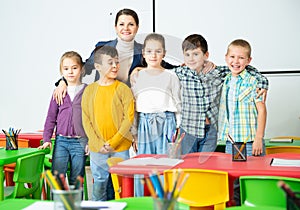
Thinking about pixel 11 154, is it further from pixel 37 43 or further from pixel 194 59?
pixel 37 43

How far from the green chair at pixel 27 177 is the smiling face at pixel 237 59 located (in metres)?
1.50

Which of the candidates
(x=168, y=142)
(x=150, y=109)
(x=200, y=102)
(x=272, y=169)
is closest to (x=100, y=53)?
(x=150, y=109)

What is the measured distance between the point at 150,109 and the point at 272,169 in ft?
2.57

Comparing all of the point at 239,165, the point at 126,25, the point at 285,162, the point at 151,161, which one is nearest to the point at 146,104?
the point at 126,25

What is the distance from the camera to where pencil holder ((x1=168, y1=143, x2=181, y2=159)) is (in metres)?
2.50

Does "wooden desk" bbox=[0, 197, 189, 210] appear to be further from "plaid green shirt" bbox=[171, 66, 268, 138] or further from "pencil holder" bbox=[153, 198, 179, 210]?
"plaid green shirt" bbox=[171, 66, 268, 138]

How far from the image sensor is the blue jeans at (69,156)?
3629mm

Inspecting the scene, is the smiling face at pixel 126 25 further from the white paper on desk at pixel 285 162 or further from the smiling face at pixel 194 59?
the white paper on desk at pixel 285 162

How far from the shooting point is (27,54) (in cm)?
568

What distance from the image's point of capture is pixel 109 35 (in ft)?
15.3

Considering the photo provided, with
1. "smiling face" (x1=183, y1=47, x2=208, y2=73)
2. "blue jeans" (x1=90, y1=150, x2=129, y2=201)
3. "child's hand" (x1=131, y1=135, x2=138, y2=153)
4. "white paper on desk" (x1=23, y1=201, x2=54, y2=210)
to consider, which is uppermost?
"smiling face" (x1=183, y1=47, x2=208, y2=73)

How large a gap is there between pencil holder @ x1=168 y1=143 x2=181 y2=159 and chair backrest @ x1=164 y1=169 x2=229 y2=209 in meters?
0.24

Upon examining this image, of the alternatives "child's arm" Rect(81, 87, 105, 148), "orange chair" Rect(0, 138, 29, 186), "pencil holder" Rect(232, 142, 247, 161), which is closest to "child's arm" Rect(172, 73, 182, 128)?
"child's arm" Rect(81, 87, 105, 148)

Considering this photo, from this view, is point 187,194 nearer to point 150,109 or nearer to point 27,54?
point 150,109
